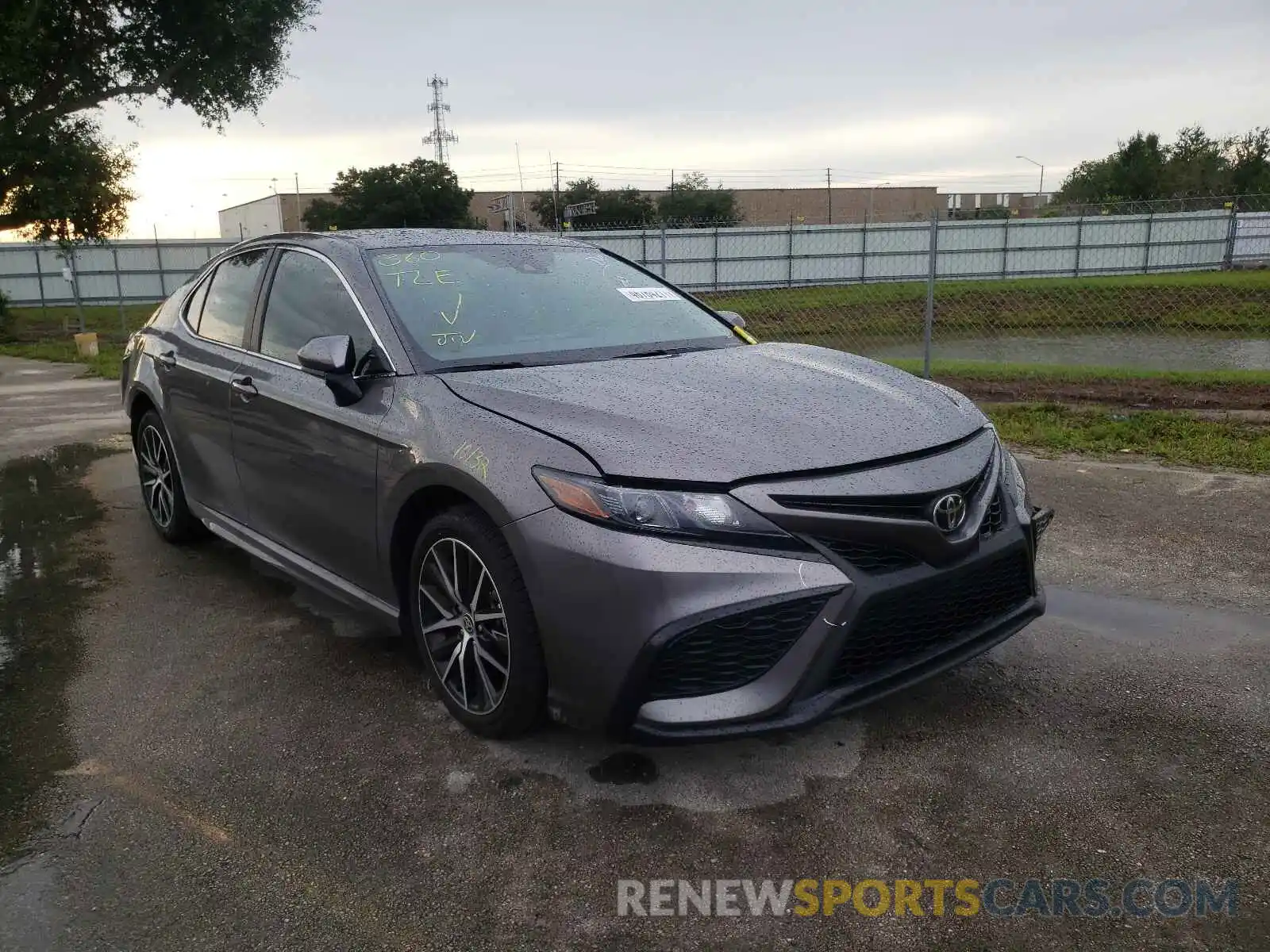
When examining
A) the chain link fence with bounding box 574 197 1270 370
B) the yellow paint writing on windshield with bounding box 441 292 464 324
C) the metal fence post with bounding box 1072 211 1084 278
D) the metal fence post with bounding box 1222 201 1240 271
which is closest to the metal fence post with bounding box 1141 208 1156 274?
the chain link fence with bounding box 574 197 1270 370

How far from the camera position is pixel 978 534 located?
9.61 feet

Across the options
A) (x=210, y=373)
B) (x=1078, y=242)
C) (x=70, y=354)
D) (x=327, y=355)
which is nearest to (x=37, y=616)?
(x=210, y=373)

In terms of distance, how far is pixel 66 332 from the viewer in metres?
23.0

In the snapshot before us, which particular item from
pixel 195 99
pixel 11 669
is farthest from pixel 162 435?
pixel 195 99

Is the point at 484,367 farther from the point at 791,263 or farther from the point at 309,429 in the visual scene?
the point at 791,263

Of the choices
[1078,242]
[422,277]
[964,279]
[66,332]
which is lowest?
[66,332]

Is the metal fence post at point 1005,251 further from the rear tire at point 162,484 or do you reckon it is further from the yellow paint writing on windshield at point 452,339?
the yellow paint writing on windshield at point 452,339

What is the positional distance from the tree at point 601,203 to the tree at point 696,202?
3.94 feet

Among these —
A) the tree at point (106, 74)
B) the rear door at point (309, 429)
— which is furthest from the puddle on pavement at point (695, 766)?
the tree at point (106, 74)

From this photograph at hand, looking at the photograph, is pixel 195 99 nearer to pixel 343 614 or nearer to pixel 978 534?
pixel 343 614

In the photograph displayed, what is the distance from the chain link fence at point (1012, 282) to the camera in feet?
52.7

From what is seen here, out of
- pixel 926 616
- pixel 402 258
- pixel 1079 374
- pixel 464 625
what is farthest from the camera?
pixel 1079 374

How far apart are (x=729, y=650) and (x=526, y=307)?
181 cm

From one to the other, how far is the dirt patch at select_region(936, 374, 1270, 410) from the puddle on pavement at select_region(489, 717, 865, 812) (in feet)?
22.7
